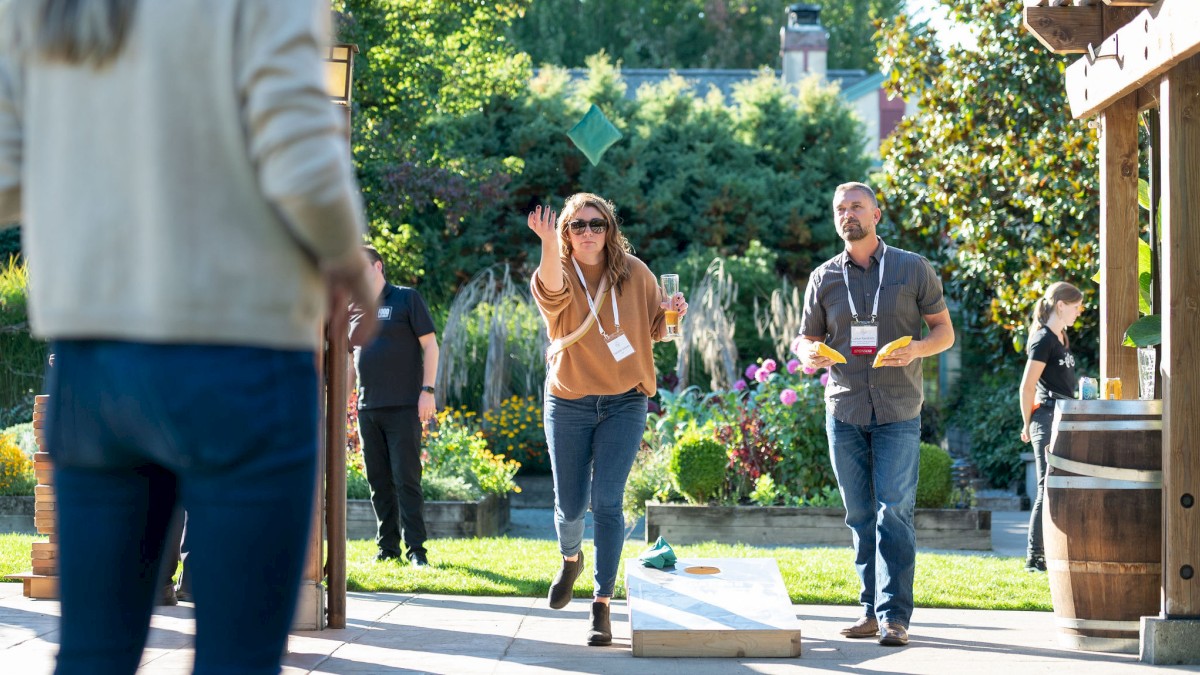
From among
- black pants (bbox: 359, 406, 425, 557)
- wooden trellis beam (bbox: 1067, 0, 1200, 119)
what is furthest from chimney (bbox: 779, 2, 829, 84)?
wooden trellis beam (bbox: 1067, 0, 1200, 119)

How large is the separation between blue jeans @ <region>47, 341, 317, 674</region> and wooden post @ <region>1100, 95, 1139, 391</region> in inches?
192

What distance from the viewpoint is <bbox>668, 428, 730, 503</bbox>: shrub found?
1012 cm

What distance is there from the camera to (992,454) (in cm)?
1535

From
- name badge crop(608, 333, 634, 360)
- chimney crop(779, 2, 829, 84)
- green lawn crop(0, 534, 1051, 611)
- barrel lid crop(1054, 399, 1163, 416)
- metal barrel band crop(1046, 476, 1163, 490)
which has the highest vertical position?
chimney crop(779, 2, 829, 84)

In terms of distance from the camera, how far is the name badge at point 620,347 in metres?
5.62

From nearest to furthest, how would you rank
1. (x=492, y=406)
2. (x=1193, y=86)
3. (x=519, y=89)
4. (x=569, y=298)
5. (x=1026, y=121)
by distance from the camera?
1. (x=1193, y=86)
2. (x=569, y=298)
3. (x=1026, y=121)
4. (x=492, y=406)
5. (x=519, y=89)

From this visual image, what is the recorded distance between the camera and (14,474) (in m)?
10.8

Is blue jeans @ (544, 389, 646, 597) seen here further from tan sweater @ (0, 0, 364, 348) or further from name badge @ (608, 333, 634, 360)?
tan sweater @ (0, 0, 364, 348)

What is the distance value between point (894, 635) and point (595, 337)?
1.75 metres

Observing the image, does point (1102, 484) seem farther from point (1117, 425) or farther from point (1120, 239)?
point (1120, 239)

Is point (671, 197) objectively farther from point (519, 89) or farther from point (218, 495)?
point (218, 495)

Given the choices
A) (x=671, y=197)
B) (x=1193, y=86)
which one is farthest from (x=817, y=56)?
(x=1193, y=86)

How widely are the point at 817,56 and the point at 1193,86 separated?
91.3 ft

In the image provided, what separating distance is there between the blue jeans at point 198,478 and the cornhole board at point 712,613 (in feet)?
11.2
